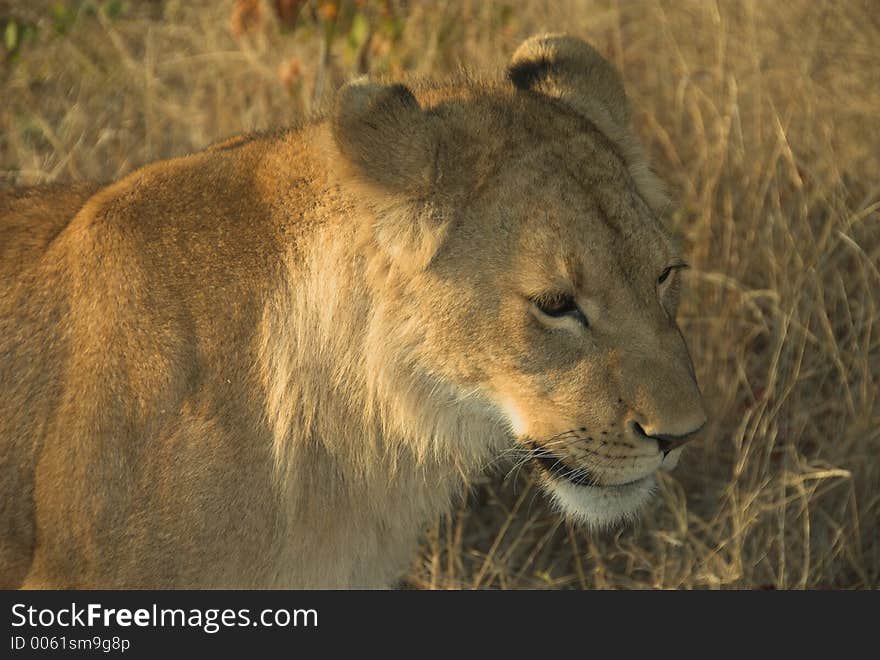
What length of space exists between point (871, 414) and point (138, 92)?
3597mm

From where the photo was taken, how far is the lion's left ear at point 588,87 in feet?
10.4

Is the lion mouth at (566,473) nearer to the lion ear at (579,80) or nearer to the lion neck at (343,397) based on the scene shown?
the lion neck at (343,397)

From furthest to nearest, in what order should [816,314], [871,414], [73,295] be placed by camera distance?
[816,314] → [871,414] → [73,295]

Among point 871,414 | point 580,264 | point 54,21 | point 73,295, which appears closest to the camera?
point 580,264

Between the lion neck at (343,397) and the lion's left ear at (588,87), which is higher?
the lion's left ear at (588,87)

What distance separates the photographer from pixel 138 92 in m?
5.88

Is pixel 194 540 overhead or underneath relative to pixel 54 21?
overhead

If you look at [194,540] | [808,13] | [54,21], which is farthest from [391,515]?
[54,21]

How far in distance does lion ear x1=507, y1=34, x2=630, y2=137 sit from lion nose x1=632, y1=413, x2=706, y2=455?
33.5 inches

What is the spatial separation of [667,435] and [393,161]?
849 mm

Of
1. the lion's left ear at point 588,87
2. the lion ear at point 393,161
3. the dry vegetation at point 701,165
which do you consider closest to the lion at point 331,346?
the lion ear at point 393,161

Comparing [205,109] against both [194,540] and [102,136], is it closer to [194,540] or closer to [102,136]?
[102,136]

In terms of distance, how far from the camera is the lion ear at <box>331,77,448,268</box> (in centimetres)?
271

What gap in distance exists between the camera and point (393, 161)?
8.96ft
